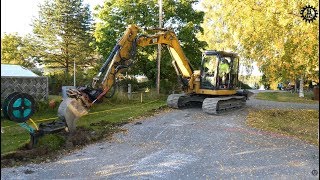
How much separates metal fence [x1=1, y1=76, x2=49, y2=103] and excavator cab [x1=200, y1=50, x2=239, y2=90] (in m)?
7.27

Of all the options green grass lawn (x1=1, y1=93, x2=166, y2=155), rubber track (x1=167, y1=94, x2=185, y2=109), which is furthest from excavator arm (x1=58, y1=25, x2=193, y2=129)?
rubber track (x1=167, y1=94, x2=185, y2=109)

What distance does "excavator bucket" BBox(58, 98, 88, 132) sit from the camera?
891 centimetres

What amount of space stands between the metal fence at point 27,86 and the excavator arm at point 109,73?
192 inches

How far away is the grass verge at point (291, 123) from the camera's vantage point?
1061 centimetres

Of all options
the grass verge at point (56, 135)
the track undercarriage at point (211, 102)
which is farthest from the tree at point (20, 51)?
the track undercarriage at point (211, 102)

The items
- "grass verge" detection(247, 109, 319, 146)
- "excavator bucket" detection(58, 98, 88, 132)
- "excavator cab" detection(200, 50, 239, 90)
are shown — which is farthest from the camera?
"excavator cab" detection(200, 50, 239, 90)

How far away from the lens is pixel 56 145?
26.8ft

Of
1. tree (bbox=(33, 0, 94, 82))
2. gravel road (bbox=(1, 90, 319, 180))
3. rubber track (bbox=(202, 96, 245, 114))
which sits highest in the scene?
tree (bbox=(33, 0, 94, 82))

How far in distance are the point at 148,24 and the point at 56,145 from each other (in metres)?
16.1

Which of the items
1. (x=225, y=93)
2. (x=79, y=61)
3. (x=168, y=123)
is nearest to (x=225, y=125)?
(x=168, y=123)

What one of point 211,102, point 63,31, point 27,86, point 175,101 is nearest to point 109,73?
point 211,102

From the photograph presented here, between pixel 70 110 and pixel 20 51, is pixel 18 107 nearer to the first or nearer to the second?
pixel 70 110

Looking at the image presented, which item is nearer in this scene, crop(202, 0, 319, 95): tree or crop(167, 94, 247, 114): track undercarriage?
crop(202, 0, 319, 95): tree

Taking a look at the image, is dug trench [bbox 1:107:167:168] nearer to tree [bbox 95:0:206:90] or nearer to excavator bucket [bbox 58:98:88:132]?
excavator bucket [bbox 58:98:88:132]
